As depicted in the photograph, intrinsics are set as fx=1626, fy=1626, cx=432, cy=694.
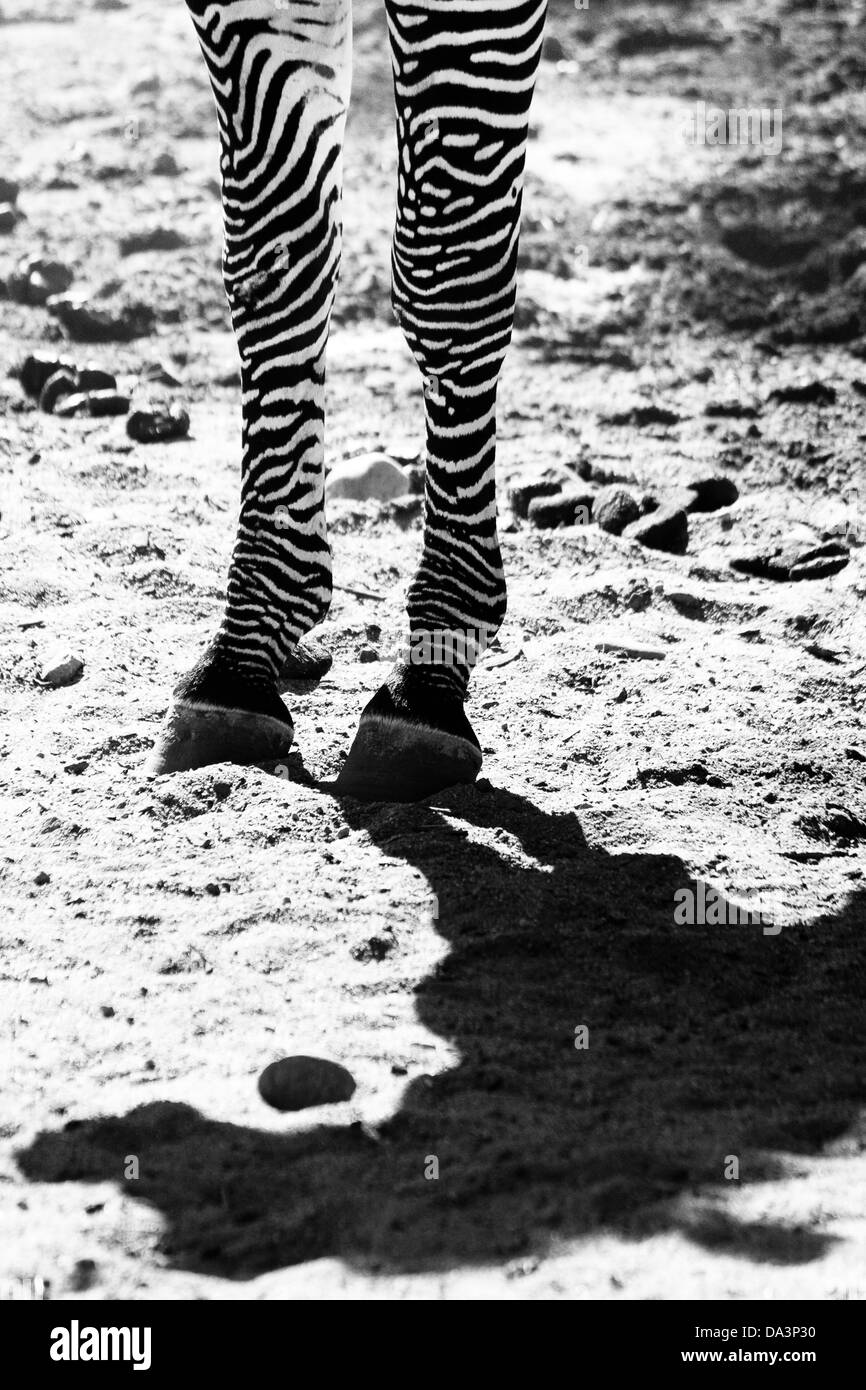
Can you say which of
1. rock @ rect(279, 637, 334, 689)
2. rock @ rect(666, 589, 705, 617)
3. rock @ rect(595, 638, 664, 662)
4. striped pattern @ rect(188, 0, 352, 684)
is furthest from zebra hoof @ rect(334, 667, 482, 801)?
rock @ rect(666, 589, 705, 617)

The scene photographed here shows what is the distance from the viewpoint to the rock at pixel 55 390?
6027mm

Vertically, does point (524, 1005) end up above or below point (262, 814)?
below

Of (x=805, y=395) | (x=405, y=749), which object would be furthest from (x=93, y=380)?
(x=405, y=749)

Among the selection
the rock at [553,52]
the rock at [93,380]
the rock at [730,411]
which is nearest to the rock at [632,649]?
the rock at [730,411]

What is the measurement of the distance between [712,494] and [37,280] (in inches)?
138

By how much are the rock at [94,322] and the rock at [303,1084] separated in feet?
16.1

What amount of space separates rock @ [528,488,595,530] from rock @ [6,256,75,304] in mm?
3067

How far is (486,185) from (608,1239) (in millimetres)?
2103

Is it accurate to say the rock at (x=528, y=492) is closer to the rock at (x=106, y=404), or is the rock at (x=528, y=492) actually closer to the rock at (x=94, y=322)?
the rock at (x=106, y=404)

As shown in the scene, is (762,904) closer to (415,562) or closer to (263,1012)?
(263,1012)

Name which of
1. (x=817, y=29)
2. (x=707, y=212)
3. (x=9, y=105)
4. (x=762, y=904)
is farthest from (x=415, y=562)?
(x=817, y=29)

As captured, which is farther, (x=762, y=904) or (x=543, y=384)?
(x=543, y=384)

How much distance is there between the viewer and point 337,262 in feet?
11.9

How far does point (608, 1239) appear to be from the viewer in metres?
2.17
